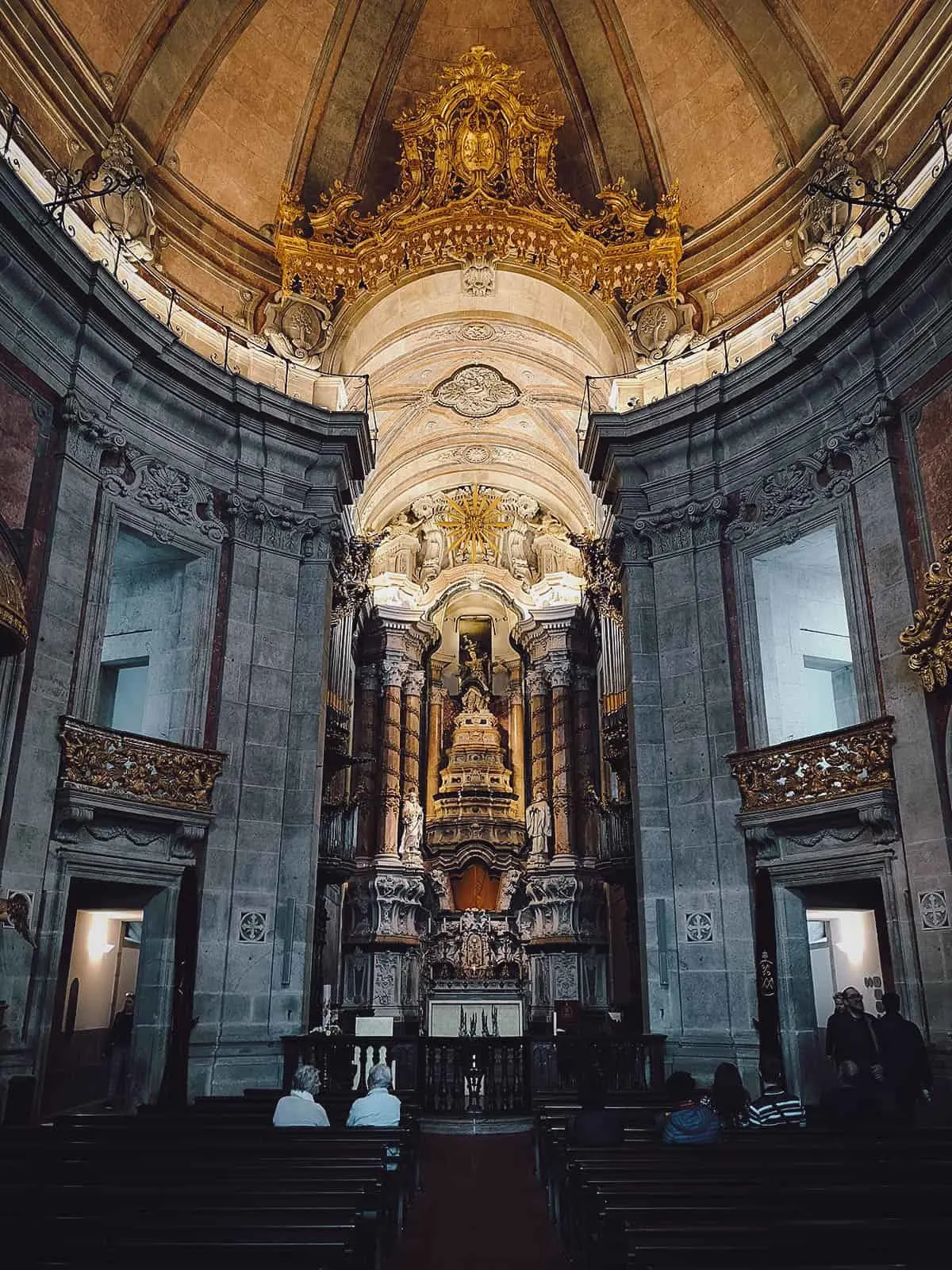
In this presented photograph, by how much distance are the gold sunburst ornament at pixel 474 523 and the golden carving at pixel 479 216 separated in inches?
383

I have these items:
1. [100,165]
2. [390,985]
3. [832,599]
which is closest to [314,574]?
[100,165]

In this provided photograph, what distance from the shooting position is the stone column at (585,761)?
24.3 metres

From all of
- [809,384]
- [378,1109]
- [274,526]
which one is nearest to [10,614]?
[378,1109]

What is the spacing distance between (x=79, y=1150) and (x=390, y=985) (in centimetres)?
1726

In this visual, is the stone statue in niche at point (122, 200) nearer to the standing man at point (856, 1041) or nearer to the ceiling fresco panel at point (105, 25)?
the ceiling fresco panel at point (105, 25)

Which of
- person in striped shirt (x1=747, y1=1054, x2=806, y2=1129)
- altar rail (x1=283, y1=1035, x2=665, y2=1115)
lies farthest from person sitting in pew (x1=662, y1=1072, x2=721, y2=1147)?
altar rail (x1=283, y1=1035, x2=665, y2=1115)

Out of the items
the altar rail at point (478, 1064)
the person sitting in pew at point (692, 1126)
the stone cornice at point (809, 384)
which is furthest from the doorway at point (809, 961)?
the stone cornice at point (809, 384)

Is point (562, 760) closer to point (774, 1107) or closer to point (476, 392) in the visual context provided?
point (476, 392)

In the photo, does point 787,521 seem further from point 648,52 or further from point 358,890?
point 358,890

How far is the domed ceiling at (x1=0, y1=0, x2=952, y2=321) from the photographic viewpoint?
13.4 meters

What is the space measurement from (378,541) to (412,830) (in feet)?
24.4

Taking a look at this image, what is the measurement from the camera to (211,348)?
49.1ft

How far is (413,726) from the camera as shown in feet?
85.9

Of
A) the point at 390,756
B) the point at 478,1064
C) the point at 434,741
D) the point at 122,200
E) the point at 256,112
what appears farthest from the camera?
the point at 434,741
